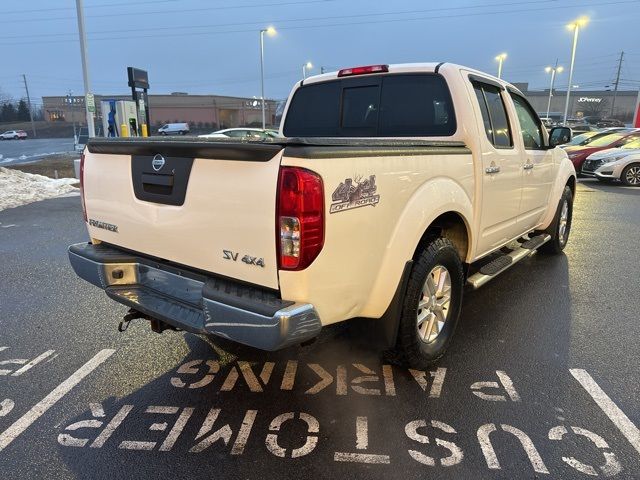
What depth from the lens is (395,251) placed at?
2.75 m

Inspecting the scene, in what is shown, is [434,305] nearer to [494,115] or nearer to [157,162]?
[494,115]

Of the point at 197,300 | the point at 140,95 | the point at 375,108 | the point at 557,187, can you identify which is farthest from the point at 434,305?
the point at 140,95

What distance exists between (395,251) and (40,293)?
12.9ft

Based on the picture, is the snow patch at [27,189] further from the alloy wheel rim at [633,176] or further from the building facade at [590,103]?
the building facade at [590,103]

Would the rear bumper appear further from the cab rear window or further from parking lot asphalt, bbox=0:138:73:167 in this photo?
parking lot asphalt, bbox=0:138:73:167

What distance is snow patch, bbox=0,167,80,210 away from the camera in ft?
35.3

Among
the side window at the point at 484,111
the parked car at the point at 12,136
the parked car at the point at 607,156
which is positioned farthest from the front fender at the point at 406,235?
the parked car at the point at 12,136

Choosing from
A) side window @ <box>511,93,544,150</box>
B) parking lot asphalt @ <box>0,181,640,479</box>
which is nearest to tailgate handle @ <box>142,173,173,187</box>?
parking lot asphalt @ <box>0,181,640,479</box>

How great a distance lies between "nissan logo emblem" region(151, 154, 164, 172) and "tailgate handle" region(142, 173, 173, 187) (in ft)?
0.17

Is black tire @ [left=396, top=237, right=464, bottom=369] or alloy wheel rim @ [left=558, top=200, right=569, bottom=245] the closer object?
black tire @ [left=396, top=237, right=464, bottom=369]

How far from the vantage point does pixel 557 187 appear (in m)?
5.67

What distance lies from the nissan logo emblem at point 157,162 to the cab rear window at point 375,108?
→ 203 centimetres

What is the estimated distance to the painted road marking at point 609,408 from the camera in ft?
8.74

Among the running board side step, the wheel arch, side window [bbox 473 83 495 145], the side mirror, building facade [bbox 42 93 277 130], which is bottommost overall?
the running board side step
